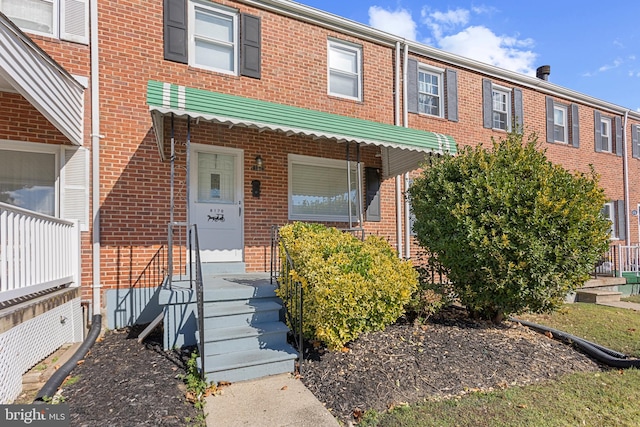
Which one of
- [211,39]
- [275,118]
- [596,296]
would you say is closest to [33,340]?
[275,118]

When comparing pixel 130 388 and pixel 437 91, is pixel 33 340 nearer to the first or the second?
pixel 130 388

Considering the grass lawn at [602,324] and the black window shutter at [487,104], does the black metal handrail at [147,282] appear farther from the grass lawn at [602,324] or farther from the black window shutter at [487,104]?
the black window shutter at [487,104]

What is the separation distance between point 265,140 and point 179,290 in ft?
11.4

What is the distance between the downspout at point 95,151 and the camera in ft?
18.6

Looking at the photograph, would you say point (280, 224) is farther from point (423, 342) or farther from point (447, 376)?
point (447, 376)

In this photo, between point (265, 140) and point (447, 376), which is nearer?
point (447, 376)

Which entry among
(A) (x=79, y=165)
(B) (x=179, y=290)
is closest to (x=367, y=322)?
(B) (x=179, y=290)

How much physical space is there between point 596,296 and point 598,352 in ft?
14.8

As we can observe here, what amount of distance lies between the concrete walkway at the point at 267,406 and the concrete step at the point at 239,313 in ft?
2.72

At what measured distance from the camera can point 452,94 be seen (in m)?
9.48

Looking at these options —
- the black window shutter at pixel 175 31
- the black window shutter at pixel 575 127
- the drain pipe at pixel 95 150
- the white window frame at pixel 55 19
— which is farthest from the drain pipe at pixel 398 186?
the black window shutter at pixel 575 127

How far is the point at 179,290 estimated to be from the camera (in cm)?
471

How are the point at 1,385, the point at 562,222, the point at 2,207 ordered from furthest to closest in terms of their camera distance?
the point at 562,222 < the point at 2,207 < the point at 1,385

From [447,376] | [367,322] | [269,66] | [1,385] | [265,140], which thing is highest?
[269,66]
